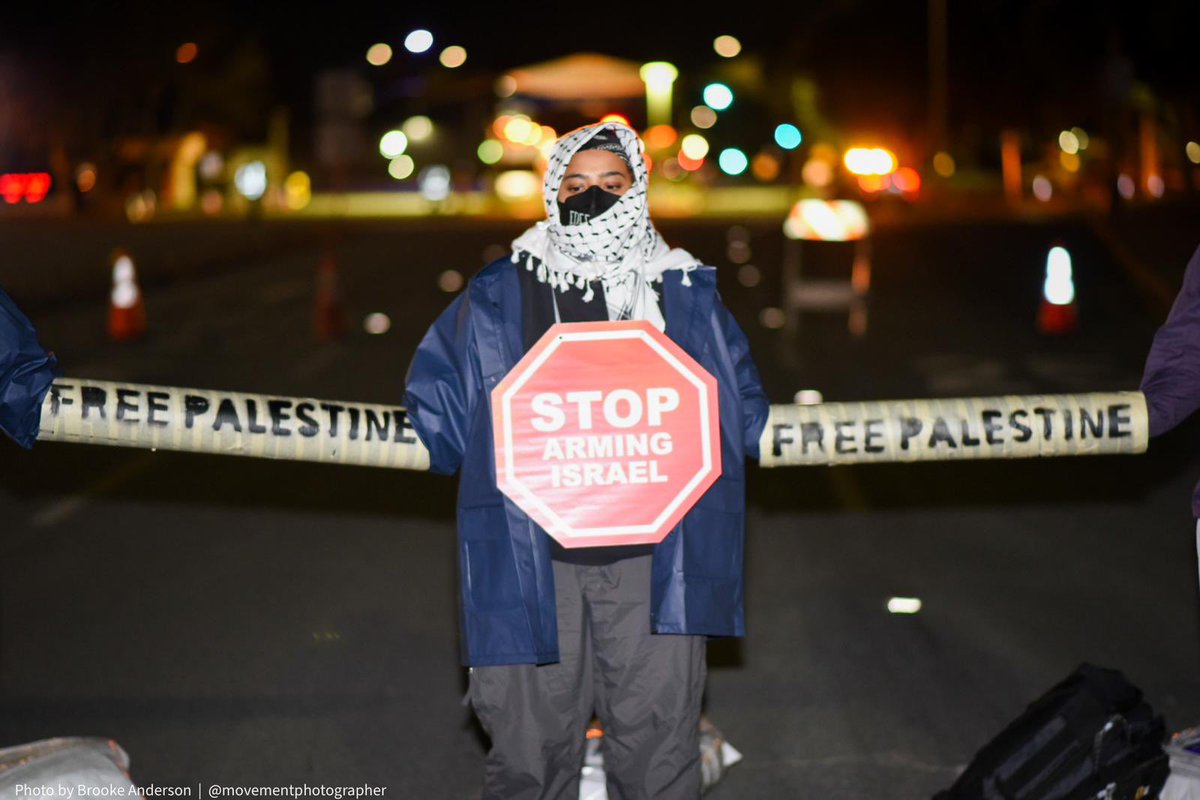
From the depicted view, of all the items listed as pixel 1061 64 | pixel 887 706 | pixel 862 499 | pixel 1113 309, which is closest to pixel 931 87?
pixel 1061 64

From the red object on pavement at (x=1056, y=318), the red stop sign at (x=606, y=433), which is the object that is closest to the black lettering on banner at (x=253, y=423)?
the red stop sign at (x=606, y=433)

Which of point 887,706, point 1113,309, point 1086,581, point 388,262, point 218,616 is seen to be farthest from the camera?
point 388,262

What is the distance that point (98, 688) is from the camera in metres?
5.95

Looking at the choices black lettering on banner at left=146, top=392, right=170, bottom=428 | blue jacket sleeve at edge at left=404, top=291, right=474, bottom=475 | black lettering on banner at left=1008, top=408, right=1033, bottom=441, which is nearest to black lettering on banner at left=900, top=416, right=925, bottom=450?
black lettering on banner at left=1008, top=408, right=1033, bottom=441

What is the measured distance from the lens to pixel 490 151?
243 feet

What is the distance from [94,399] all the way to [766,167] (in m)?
69.8

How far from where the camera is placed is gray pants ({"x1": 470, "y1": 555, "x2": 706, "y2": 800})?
12.3 ft

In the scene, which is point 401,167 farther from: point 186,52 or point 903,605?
point 903,605

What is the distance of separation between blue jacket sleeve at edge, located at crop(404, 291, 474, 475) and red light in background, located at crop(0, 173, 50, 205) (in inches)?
1784

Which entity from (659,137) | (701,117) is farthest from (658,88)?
(701,117)

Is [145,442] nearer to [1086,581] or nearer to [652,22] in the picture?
[1086,581]

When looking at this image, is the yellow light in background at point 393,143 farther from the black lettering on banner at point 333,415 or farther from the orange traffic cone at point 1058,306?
the black lettering on banner at point 333,415

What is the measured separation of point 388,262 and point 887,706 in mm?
22313

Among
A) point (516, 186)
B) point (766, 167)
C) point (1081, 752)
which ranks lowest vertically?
point (766, 167)
